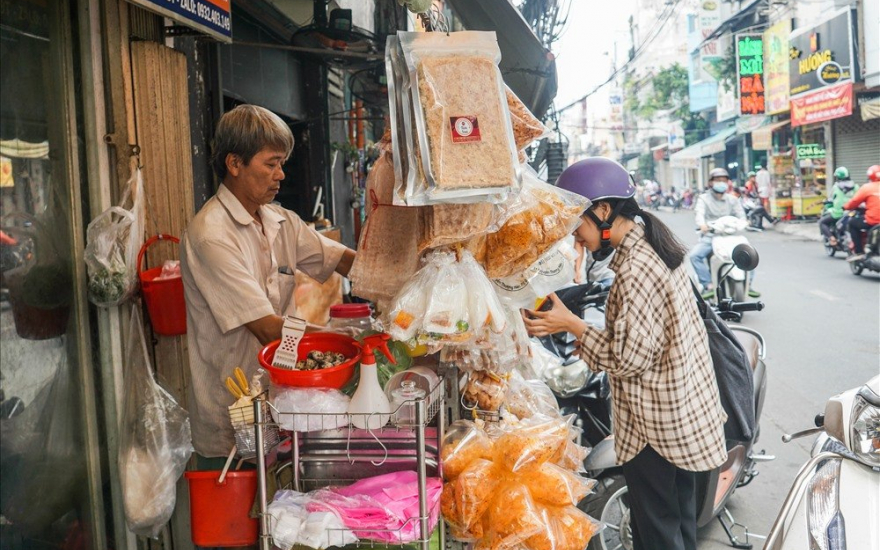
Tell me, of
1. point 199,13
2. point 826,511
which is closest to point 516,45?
point 199,13

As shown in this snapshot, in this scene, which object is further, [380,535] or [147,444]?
[147,444]

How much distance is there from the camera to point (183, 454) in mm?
2971

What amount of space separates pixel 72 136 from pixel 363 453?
72.2 inches

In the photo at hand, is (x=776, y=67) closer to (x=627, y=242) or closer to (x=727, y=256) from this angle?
(x=727, y=256)

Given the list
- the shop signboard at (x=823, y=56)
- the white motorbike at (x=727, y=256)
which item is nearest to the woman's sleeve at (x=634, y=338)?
the white motorbike at (x=727, y=256)

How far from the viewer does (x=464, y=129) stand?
1.97 metres

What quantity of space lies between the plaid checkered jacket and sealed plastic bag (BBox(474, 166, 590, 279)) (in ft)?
1.71

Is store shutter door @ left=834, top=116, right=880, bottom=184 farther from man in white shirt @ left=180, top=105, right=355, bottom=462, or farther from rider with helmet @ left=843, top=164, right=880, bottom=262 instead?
man in white shirt @ left=180, top=105, right=355, bottom=462

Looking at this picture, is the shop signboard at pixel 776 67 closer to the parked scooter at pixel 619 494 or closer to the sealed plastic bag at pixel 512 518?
the parked scooter at pixel 619 494

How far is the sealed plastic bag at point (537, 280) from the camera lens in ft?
7.80

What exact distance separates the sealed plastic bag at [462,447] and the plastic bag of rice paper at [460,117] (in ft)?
2.49

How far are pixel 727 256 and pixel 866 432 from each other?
7.88 metres

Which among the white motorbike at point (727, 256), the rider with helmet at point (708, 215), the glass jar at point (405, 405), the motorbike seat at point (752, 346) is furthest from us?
the rider with helmet at point (708, 215)

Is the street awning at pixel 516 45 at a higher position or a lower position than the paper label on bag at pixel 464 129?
higher
